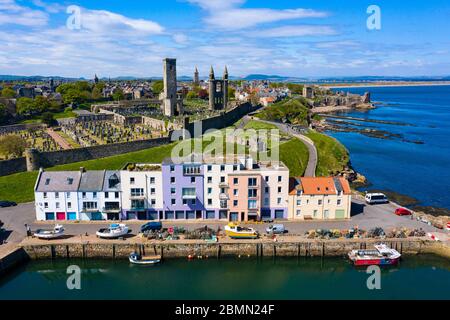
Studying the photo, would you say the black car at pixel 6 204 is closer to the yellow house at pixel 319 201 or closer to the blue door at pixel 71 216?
the blue door at pixel 71 216

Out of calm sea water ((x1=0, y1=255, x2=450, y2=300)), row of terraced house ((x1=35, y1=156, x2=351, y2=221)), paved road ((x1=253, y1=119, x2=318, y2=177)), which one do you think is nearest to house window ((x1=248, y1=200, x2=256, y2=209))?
row of terraced house ((x1=35, y1=156, x2=351, y2=221))

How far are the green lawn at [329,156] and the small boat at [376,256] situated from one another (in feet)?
70.5

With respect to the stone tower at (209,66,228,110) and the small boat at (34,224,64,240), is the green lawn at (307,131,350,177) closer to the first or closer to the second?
the small boat at (34,224,64,240)

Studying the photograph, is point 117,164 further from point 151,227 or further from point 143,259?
point 143,259

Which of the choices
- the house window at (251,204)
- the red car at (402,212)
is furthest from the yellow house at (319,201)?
the red car at (402,212)

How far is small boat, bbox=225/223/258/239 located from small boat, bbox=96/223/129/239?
9.42 metres

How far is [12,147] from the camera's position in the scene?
52188 mm

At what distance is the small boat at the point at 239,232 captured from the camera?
117ft

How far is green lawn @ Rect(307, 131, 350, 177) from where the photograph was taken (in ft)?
188

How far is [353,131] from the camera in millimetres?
107188

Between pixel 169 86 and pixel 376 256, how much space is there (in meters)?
66.8

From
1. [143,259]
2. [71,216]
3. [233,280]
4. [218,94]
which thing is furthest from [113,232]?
[218,94]

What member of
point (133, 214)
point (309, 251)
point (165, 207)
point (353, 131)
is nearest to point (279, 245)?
point (309, 251)

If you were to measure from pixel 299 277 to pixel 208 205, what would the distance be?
11364mm
